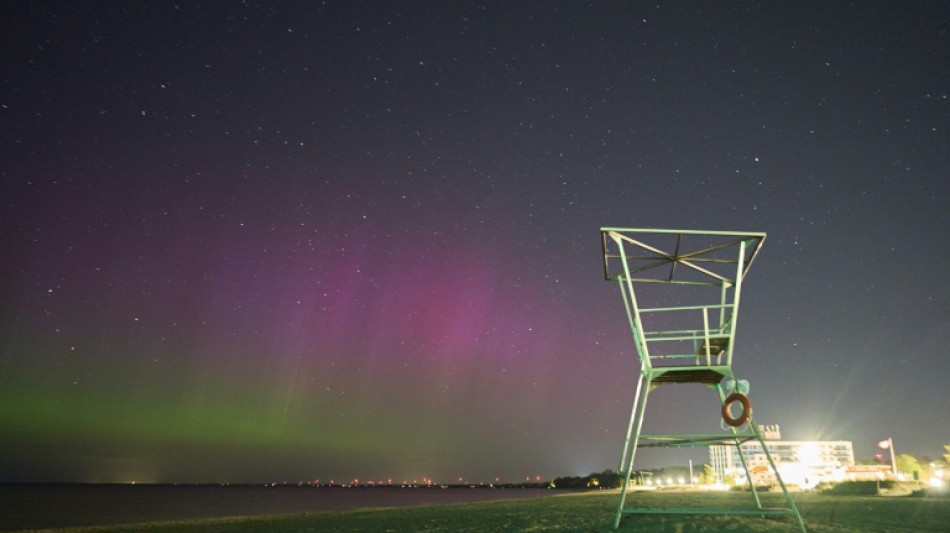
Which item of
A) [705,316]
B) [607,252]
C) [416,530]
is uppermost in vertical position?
[607,252]

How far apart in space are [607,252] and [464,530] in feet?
18.1

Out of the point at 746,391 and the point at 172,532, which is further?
the point at 172,532

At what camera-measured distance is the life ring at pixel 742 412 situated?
691 centimetres

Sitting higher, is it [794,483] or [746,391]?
[746,391]

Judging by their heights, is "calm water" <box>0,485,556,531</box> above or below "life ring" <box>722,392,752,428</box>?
below

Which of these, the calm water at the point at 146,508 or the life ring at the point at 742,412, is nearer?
the life ring at the point at 742,412

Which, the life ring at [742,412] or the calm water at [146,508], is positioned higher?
the life ring at [742,412]

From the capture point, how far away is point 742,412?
277 inches

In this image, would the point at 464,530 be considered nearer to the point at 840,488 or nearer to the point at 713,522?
the point at 713,522

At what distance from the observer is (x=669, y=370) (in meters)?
7.23

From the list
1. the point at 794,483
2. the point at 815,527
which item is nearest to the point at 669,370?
the point at 815,527

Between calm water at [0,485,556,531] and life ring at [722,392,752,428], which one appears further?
calm water at [0,485,556,531]

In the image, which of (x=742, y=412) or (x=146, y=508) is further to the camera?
(x=146, y=508)

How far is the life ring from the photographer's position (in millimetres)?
6914
